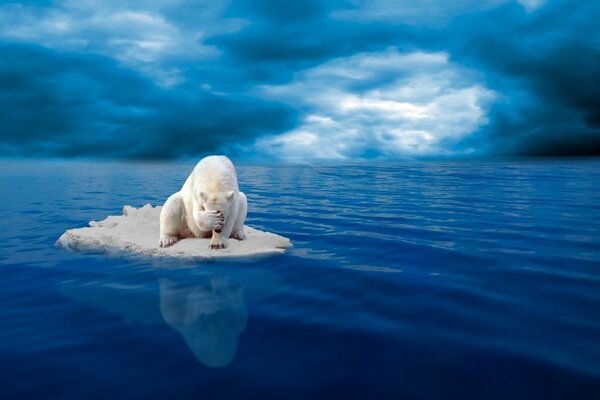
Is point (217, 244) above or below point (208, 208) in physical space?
below

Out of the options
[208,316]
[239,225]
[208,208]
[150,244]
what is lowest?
[208,316]

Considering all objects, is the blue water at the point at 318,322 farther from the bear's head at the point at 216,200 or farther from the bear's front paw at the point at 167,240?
the bear's head at the point at 216,200

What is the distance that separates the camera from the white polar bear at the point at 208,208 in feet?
28.6

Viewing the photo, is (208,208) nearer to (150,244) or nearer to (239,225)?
(239,225)

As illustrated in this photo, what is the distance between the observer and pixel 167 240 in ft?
30.9

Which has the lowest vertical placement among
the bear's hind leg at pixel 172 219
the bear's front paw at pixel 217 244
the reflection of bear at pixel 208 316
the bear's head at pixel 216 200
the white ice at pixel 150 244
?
the reflection of bear at pixel 208 316

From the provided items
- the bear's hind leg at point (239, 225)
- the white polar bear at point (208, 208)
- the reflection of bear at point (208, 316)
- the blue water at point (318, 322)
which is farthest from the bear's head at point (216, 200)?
the reflection of bear at point (208, 316)

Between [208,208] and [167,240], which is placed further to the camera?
[167,240]

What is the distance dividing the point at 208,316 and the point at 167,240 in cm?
431

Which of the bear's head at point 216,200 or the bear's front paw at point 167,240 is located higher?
the bear's head at point 216,200

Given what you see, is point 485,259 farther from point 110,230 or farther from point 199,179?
point 110,230

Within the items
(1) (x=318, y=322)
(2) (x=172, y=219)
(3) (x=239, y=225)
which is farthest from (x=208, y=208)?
(1) (x=318, y=322)

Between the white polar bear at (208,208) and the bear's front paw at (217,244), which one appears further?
the bear's front paw at (217,244)

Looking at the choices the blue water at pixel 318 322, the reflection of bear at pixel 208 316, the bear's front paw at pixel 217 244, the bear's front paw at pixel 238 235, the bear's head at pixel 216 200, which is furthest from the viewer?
the bear's front paw at pixel 238 235
